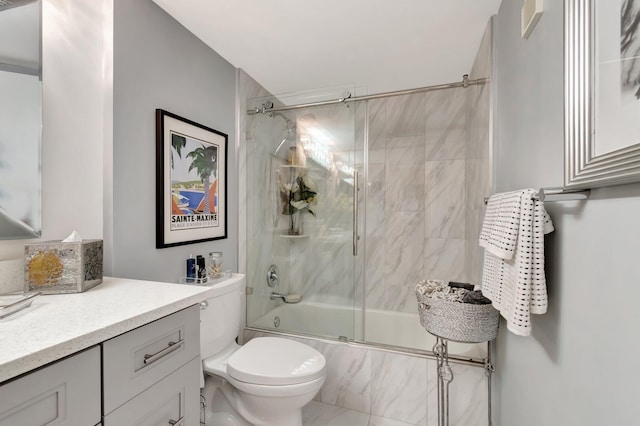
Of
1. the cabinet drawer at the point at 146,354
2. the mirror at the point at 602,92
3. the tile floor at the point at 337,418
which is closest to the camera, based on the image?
the mirror at the point at 602,92

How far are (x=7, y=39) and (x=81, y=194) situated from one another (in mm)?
559

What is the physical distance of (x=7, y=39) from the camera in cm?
96

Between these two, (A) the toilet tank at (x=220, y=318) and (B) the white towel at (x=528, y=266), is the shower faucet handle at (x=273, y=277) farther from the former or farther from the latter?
(B) the white towel at (x=528, y=266)

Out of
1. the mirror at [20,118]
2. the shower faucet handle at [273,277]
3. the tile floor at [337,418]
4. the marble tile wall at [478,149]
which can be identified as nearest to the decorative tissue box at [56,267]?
the mirror at [20,118]

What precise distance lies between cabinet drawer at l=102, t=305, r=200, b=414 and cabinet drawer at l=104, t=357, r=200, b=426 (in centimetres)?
2

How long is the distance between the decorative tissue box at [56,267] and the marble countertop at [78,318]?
3 cm

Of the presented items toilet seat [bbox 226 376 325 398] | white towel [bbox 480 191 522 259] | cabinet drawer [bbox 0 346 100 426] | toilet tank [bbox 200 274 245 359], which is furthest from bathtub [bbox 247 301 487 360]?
cabinet drawer [bbox 0 346 100 426]

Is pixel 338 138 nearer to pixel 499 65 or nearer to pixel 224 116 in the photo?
pixel 224 116

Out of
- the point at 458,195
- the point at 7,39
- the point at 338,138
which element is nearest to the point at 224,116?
the point at 338,138

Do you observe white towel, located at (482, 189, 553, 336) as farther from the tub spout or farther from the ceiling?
the tub spout

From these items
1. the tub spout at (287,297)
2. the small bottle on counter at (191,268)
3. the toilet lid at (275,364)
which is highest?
the small bottle on counter at (191,268)

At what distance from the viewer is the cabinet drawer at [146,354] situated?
2.27 ft

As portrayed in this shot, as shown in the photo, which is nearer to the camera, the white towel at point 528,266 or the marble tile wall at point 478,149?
the white towel at point 528,266

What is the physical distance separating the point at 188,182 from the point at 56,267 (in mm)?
779
